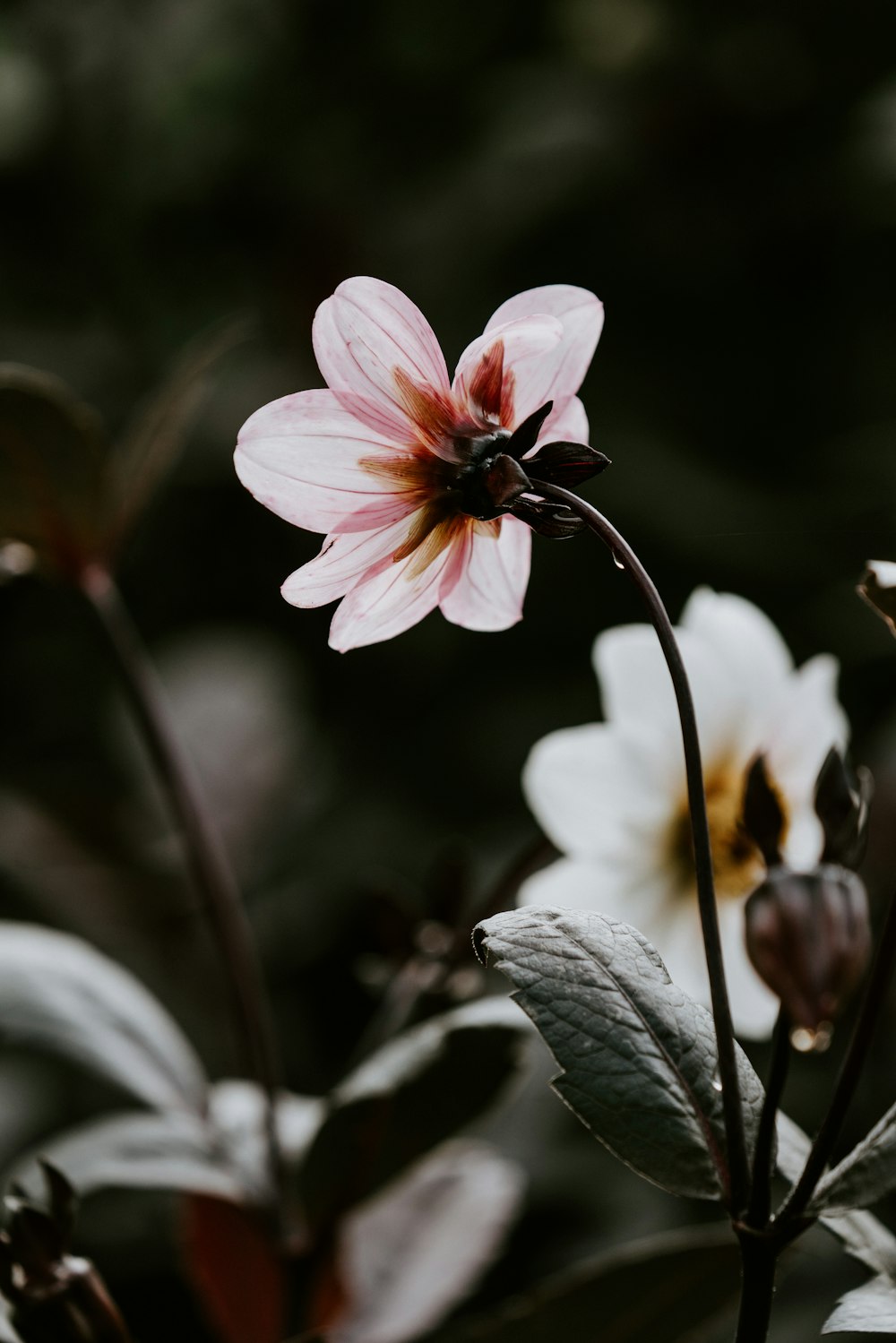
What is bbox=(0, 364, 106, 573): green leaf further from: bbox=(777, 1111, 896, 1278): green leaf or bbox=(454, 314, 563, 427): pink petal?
bbox=(777, 1111, 896, 1278): green leaf

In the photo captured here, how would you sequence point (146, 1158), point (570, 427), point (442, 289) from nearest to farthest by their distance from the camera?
1. point (570, 427)
2. point (146, 1158)
3. point (442, 289)

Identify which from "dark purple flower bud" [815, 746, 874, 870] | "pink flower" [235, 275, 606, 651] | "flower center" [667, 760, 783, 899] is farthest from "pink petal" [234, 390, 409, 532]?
"flower center" [667, 760, 783, 899]

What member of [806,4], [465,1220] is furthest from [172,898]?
[806,4]

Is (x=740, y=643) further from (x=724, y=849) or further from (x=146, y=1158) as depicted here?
(x=146, y=1158)

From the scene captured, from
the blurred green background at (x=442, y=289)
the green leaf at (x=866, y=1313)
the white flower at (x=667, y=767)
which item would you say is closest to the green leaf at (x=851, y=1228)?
the green leaf at (x=866, y=1313)

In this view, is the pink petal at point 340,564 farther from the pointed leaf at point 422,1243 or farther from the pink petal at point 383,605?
the pointed leaf at point 422,1243

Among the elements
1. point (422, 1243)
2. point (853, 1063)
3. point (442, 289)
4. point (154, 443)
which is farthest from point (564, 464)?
point (442, 289)
